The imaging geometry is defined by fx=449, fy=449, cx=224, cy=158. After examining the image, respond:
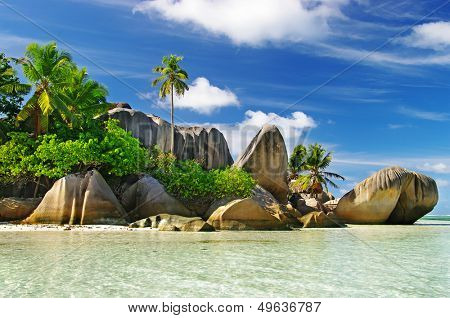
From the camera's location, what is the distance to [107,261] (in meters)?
8.48

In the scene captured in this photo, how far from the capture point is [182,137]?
32.4m

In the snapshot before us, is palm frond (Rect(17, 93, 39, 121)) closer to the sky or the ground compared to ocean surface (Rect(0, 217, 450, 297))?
closer to the sky

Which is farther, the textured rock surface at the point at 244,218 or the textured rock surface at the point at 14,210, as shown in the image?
the textured rock surface at the point at 14,210

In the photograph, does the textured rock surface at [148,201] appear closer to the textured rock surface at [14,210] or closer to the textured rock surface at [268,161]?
the textured rock surface at [14,210]

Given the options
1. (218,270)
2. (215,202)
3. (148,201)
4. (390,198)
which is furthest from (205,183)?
(218,270)

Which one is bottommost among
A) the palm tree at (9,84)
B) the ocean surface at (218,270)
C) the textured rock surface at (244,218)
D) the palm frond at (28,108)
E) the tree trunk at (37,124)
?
the ocean surface at (218,270)

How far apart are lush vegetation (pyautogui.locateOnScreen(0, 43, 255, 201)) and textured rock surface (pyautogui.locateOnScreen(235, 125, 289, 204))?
343 centimetres

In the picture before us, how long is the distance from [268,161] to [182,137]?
7870 millimetres

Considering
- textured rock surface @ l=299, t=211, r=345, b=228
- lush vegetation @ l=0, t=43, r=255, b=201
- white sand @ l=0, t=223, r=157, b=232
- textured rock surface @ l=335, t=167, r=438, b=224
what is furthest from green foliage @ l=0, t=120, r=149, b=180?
textured rock surface @ l=335, t=167, r=438, b=224

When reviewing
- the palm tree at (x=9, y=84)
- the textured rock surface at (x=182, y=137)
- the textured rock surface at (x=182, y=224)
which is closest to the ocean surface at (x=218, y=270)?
the textured rock surface at (x=182, y=224)

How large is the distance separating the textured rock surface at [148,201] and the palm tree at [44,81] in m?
5.13

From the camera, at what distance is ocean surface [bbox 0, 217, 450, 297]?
19.7 ft

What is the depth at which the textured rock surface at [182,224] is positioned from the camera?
54.3 ft

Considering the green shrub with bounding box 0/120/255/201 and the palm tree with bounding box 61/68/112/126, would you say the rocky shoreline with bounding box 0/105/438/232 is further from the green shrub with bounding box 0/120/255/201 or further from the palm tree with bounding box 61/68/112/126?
the palm tree with bounding box 61/68/112/126
